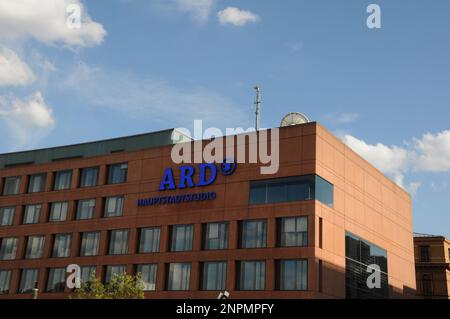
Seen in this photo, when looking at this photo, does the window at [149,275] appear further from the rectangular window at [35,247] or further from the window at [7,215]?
the window at [7,215]

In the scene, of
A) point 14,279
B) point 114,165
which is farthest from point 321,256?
point 14,279

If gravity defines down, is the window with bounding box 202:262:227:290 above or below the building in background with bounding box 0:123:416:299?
below

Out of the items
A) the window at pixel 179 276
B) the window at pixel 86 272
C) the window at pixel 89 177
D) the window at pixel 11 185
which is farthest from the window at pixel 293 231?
the window at pixel 11 185

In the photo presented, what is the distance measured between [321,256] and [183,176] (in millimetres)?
15694

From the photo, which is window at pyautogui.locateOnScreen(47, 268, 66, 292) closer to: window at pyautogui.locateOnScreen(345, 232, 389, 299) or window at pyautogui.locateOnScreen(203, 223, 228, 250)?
window at pyautogui.locateOnScreen(203, 223, 228, 250)

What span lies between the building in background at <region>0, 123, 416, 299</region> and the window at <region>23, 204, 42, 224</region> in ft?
0.42

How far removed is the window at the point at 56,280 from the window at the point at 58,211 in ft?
19.0

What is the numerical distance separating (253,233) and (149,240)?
38.5 feet

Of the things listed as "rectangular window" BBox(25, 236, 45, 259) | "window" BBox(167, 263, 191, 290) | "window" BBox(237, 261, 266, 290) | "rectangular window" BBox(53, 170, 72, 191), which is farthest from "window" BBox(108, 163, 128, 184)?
"window" BBox(237, 261, 266, 290)

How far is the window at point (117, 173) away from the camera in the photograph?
62.4m

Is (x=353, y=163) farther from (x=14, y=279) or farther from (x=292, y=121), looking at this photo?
(x=14, y=279)

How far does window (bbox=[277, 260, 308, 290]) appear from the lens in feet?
160

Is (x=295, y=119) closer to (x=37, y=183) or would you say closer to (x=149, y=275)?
(x=149, y=275)
